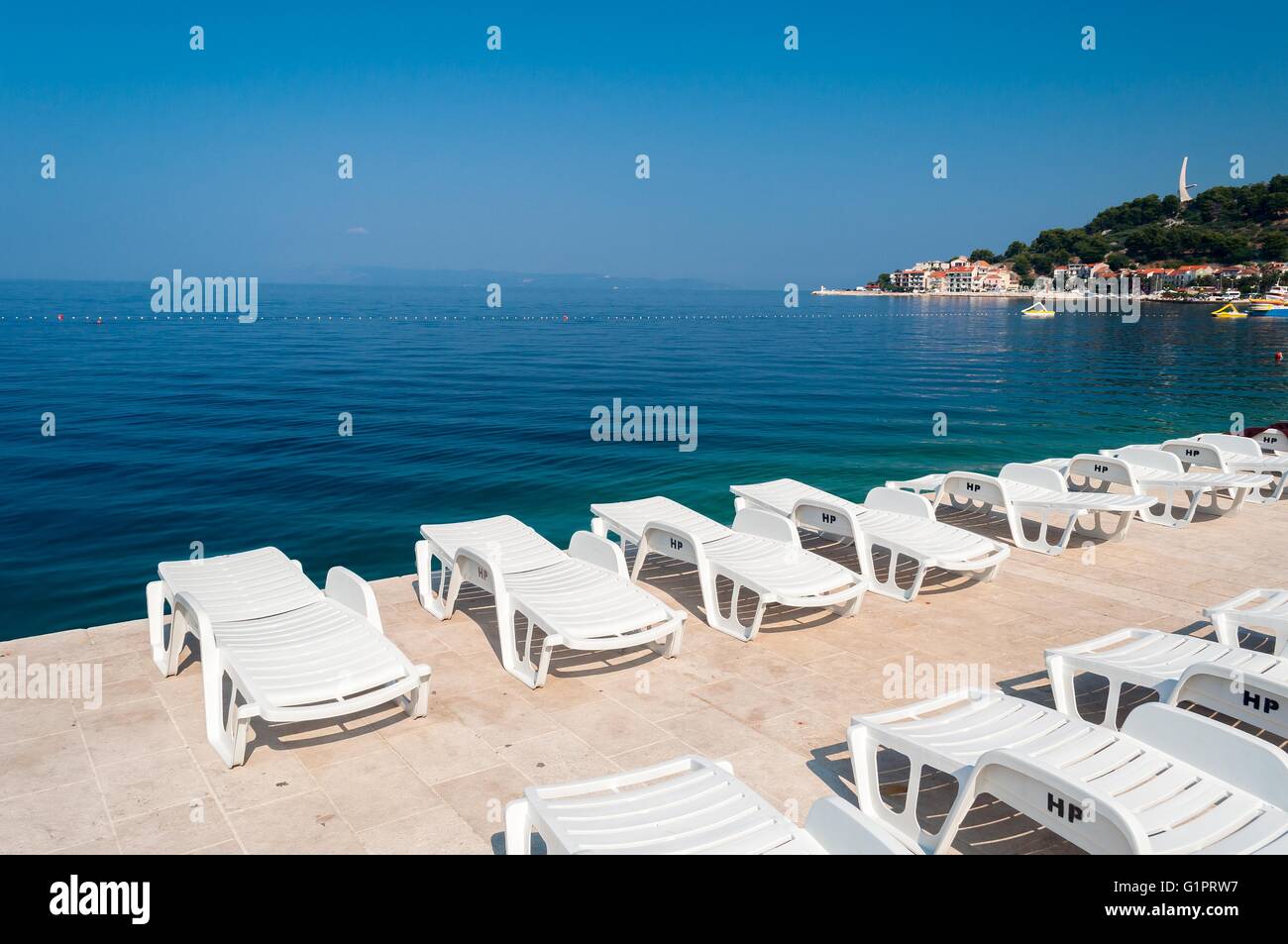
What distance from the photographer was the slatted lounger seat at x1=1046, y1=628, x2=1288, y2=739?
14.1 feet

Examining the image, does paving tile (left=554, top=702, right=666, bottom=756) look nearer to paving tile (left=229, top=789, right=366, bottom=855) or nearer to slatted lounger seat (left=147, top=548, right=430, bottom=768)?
slatted lounger seat (left=147, top=548, right=430, bottom=768)

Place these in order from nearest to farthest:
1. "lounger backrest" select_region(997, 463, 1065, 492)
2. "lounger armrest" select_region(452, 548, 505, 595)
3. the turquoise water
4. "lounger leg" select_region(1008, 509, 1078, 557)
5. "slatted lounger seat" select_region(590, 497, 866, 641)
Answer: "lounger armrest" select_region(452, 548, 505, 595), "slatted lounger seat" select_region(590, 497, 866, 641), "lounger leg" select_region(1008, 509, 1078, 557), "lounger backrest" select_region(997, 463, 1065, 492), the turquoise water

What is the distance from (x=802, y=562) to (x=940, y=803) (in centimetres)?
279

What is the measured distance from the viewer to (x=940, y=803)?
13.9ft

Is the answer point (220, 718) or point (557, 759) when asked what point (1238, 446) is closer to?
point (557, 759)

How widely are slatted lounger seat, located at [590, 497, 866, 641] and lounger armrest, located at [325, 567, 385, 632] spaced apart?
2354mm

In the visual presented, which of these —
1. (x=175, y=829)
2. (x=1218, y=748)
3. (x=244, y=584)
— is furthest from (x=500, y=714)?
(x=1218, y=748)

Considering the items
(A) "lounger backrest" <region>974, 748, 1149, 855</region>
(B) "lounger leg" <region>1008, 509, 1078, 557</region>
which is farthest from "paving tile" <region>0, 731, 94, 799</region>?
(B) "lounger leg" <region>1008, 509, 1078, 557</region>

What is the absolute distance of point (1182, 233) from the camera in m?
120

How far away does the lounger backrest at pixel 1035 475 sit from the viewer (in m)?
9.25

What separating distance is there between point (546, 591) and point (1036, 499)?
5.42 metres
